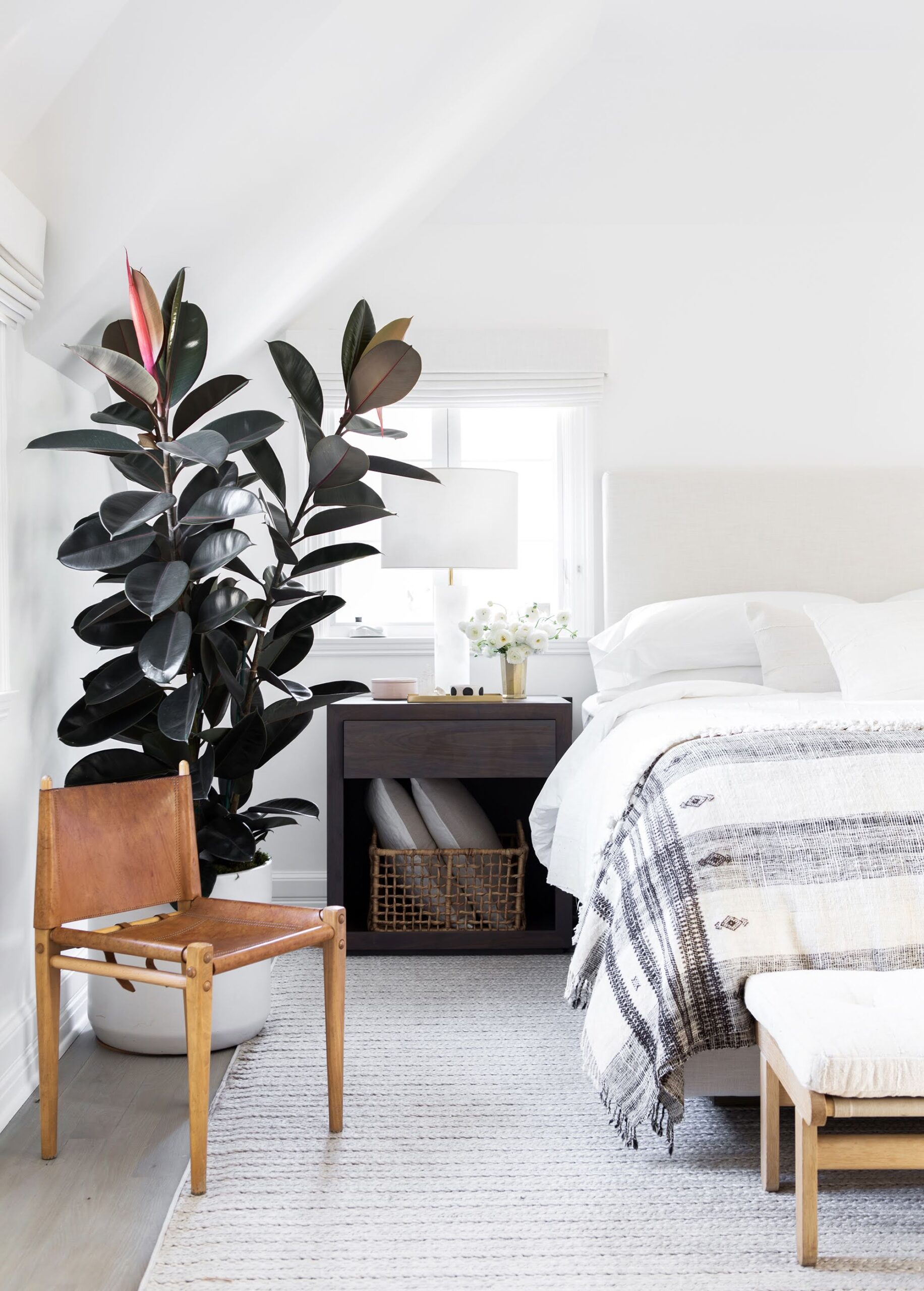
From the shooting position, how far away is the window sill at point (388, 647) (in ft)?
11.4

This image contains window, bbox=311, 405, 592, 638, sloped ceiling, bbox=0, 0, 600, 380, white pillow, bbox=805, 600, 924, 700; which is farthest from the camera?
window, bbox=311, 405, 592, 638

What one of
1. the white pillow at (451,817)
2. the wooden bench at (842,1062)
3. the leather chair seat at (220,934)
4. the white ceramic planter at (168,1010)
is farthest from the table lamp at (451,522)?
the wooden bench at (842,1062)

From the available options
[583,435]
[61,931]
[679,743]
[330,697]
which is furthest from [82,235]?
[583,435]

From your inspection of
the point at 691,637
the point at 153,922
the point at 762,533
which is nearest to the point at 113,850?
the point at 153,922

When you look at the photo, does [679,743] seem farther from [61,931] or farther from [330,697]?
[61,931]

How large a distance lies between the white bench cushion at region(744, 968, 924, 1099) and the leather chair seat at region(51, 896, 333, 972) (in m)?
0.79

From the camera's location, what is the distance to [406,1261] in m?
1.50

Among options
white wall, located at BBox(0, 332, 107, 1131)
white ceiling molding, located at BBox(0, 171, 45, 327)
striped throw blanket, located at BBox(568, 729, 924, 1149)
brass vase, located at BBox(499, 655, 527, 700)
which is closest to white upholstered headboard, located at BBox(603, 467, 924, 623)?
brass vase, located at BBox(499, 655, 527, 700)

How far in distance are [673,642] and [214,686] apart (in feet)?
4.55

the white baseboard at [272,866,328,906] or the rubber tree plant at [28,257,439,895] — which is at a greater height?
the rubber tree plant at [28,257,439,895]

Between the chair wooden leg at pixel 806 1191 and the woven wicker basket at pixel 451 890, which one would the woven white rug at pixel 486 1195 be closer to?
the chair wooden leg at pixel 806 1191

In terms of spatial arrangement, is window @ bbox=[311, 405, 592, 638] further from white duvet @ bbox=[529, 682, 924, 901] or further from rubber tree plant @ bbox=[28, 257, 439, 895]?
rubber tree plant @ bbox=[28, 257, 439, 895]

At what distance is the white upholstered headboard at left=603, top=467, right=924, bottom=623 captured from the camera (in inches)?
133

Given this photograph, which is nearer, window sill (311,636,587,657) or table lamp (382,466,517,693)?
table lamp (382,466,517,693)
